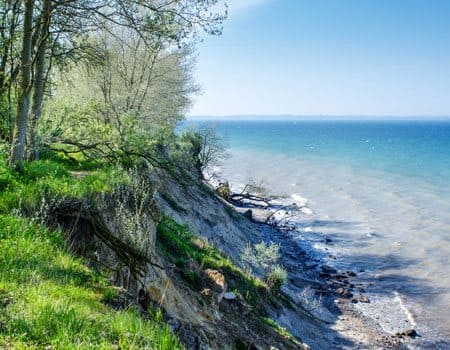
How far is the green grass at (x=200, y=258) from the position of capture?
1222 cm

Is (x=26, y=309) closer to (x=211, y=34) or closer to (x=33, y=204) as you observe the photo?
(x=33, y=204)

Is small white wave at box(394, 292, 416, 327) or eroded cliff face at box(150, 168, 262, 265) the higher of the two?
eroded cliff face at box(150, 168, 262, 265)

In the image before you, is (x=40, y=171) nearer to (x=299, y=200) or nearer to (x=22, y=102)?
(x=22, y=102)

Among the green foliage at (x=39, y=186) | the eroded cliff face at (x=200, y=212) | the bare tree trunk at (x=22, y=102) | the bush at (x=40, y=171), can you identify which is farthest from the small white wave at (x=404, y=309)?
the bare tree trunk at (x=22, y=102)

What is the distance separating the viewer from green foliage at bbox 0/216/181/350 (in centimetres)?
388

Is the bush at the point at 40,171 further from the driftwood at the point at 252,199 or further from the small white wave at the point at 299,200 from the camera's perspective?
the small white wave at the point at 299,200

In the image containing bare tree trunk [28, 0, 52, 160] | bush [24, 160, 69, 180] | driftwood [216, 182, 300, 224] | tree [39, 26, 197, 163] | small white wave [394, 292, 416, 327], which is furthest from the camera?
driftwood [216, 182, 300, 224]

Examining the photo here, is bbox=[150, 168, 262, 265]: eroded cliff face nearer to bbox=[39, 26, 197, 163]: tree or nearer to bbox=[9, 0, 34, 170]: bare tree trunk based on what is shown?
bbox=[39, 26, 197, 163]: tree

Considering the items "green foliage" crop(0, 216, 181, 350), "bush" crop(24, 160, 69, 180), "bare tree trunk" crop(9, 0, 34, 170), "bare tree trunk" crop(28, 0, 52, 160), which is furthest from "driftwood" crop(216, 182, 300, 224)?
"green foliage" crop(0, 216, 181, 350)

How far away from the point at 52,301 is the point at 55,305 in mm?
129

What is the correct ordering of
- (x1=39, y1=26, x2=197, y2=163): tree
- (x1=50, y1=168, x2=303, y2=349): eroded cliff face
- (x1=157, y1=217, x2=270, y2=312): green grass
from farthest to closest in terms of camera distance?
1. (x1=157, y1=217, x2=270, y2=312): green grass
2. (x1=39, y1=26, x2=197, y2=163): tree
3. (x1=50, y1=168, x2=303, y2=349): eroded cliff face

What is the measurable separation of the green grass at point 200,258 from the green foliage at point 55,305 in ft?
17.9

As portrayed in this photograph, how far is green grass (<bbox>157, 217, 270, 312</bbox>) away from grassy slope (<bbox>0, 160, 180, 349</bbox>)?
17.6 ft

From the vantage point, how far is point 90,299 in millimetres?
4871
